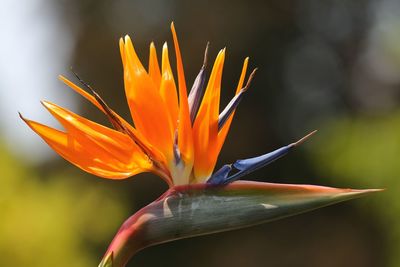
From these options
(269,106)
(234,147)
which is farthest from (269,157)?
(269,106)

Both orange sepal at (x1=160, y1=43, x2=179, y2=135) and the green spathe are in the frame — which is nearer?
the green spathe

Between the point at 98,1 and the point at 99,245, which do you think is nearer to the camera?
the point at 99,245

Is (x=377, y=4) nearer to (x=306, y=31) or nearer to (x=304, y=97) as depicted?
(x=306, y=31)

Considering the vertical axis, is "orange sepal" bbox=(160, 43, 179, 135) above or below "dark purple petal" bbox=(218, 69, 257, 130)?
above

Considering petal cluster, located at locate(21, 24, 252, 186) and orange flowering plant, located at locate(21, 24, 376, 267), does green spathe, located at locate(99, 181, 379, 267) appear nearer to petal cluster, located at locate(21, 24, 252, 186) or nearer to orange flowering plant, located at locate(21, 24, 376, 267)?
orange flowering plant, located at locate(21, 24, 376, 267)

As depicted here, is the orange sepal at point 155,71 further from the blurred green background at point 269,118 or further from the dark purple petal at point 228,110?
the blurred green background at point 269,118

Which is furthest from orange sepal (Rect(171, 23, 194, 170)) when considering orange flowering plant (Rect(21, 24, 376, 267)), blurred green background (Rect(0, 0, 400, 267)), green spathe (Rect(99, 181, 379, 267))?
blurred green background (Rect(0, 0, 400, 267))
